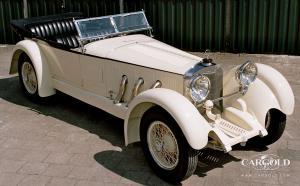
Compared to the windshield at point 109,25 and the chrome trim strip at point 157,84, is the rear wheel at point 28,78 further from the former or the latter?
the chrome trim strip at point 157,84

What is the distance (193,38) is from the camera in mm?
9477

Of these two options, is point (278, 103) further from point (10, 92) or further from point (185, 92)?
point (10, 92)

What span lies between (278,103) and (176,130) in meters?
1.32

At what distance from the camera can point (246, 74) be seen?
16.1 ft

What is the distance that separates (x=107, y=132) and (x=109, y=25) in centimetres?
146

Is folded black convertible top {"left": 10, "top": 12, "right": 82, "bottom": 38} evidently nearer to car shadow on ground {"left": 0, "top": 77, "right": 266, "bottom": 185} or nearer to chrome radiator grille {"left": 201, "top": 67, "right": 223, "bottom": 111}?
car shadow on ground {"left": 0, "top": 77, "right": 266, "bottom": 185}

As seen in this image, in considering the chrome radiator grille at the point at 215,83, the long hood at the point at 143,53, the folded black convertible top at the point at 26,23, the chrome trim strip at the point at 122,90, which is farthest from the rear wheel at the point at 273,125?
the folded black convertible top at the point at 26,23

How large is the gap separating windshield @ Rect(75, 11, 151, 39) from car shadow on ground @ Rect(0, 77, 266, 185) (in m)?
1.18

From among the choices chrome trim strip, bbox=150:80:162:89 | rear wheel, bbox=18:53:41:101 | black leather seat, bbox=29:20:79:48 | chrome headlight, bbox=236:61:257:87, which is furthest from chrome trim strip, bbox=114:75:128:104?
black leather seat, bbox=29:20:79:48

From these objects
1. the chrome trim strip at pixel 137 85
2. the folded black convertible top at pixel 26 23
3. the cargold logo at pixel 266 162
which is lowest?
the cargold logo at pixel 266 162

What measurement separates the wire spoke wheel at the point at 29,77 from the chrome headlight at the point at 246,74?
331 cm

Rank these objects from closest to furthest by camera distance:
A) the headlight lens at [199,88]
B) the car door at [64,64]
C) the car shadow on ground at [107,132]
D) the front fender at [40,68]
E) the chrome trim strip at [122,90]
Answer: the headlight lens at [199,88] → the car shadow on ground at [107,132] → the chrome trim strip at [122,90] → the car door at [64,64] → the front fender at [40,68]

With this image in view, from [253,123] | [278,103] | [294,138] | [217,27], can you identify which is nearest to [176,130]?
[253,123]

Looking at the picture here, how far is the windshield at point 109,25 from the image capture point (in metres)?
5.85
